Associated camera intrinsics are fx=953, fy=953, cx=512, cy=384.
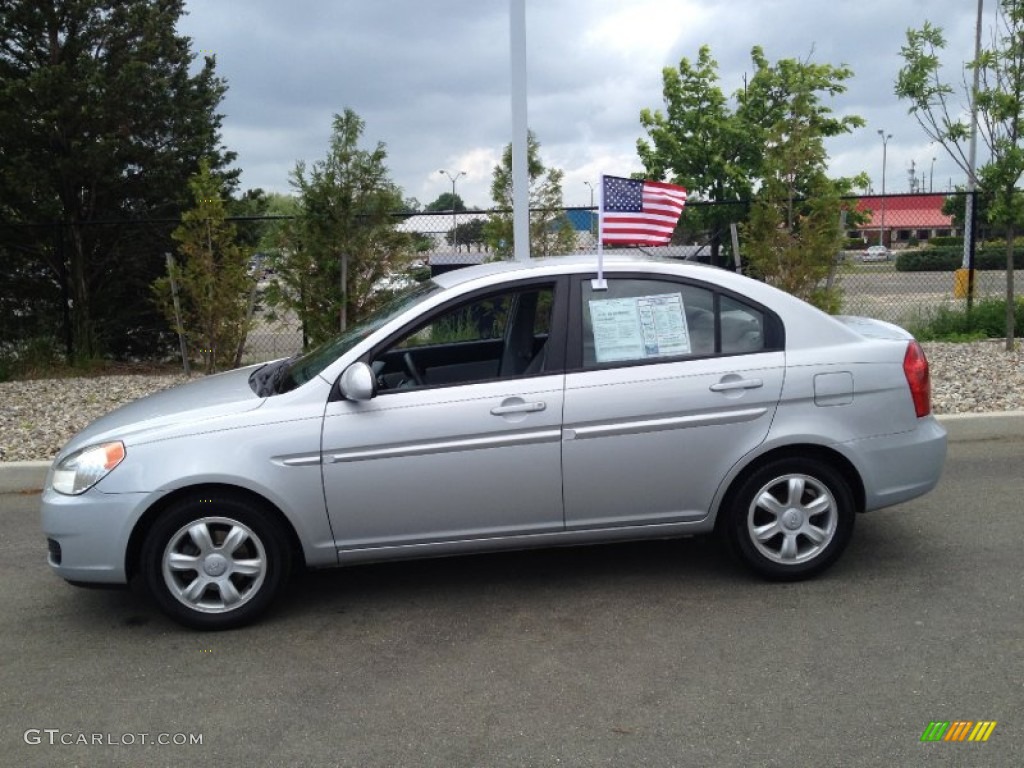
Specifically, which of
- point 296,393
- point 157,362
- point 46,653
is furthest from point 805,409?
point 157,362

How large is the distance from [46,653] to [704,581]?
3131 millimetres

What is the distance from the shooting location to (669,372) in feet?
15.0

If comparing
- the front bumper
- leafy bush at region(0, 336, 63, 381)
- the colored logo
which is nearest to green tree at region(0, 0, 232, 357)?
leafy bush at region(0, 336, 63, 381)

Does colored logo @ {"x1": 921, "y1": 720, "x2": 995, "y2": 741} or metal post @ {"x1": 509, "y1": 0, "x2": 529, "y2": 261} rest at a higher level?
metal post @ {"x1": 509, "y1": 0, "x2": 529, "y2": 261}

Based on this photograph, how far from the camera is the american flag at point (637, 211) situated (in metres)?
5.59

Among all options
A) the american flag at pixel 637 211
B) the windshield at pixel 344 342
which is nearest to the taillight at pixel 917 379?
the american flag at pixel 637 211

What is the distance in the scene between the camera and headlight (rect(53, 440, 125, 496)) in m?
4.30

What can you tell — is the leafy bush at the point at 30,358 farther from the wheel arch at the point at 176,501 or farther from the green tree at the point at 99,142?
the wheel arch at the point at 176,501

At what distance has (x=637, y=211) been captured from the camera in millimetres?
5711

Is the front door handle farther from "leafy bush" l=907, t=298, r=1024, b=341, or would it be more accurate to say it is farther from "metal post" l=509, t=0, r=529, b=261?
"leafy bush" l=907, t=298, r=1024, b=341

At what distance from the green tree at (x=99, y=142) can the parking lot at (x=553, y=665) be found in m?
8.44

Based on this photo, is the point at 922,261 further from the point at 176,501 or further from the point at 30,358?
the point at 176,501

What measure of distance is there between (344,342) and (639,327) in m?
1.52

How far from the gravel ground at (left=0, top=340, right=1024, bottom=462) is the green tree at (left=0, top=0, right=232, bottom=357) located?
183 centimetres
